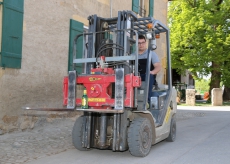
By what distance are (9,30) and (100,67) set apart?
11.0ft

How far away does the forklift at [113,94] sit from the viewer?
5355mm

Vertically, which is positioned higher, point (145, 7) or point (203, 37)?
point (203, 37)

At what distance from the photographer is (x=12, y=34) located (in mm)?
8008

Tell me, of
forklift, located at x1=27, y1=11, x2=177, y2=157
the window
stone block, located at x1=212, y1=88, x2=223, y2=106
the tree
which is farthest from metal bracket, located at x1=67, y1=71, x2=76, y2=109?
the tree

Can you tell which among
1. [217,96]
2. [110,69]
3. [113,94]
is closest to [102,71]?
[110,69]

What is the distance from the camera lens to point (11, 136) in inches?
→ 301

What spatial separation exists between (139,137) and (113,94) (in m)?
0.86

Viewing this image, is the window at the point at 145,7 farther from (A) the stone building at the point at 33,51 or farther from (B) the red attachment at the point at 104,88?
(B) the red attachment at the point at 104,88

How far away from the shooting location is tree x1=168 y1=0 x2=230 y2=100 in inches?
998

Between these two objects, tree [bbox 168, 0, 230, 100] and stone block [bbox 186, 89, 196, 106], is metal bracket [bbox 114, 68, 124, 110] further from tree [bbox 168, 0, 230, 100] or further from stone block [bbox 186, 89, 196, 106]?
tree [bbox 168, 0, 230, 100]

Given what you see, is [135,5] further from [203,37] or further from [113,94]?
[203,37]

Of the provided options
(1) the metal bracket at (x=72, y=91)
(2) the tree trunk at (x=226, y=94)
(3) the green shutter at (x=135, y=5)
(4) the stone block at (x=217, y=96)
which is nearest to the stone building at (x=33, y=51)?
(1) the metal bracket at (x=72, y=91)

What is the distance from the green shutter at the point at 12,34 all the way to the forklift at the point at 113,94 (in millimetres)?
2470

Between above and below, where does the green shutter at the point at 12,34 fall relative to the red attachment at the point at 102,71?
above
